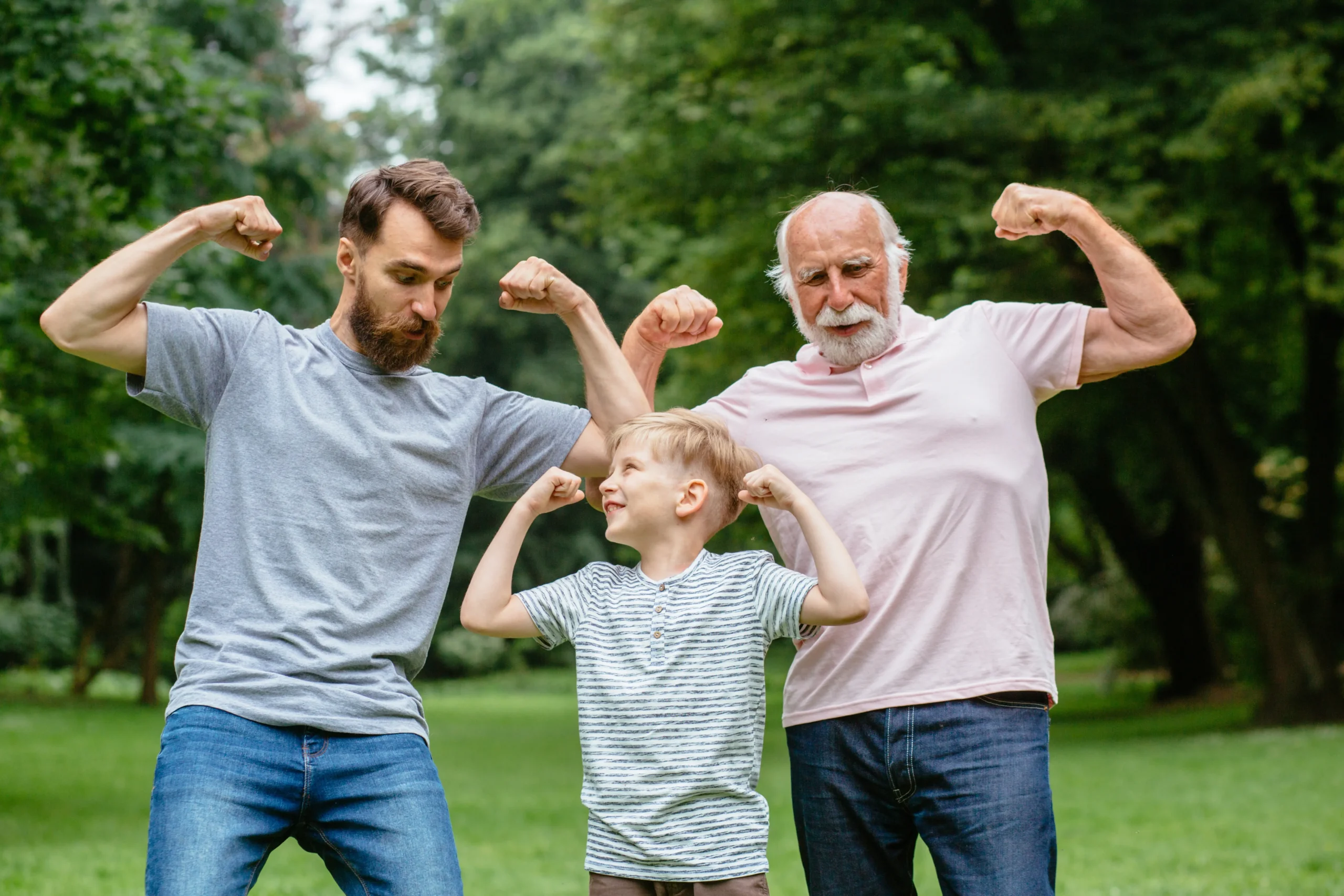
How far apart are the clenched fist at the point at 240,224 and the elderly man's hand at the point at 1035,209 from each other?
148cm

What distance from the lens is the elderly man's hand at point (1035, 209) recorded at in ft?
10.2

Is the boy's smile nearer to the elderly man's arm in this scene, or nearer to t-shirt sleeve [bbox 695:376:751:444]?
t-shirt sleeve [bbox 695:376:751:444]

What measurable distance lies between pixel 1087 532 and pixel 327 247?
1444cm

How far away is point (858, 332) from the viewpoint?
10.9 ft

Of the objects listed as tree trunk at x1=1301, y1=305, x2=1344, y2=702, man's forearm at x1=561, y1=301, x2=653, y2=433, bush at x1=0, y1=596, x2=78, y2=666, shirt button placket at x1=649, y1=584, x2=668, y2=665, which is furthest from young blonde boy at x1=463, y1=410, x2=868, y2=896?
bush at x1=0, y1=596, x2=78, y2=666

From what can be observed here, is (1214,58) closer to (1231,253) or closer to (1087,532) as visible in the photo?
(1231,253)

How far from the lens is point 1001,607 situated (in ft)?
10.3

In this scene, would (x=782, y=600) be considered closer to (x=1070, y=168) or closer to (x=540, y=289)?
(x=540, y=289)

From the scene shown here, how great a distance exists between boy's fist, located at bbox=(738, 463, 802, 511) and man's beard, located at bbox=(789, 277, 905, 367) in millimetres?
429

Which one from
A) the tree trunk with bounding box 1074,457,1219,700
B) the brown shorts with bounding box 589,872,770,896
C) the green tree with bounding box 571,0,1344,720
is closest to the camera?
the brown shorts with bounding box 589,872,770,896

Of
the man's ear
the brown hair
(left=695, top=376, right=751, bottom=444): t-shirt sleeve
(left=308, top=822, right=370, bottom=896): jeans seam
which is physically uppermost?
the brown hair

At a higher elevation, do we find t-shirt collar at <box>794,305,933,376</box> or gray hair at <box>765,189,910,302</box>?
gray hair at <box>765,189,910,302</box>

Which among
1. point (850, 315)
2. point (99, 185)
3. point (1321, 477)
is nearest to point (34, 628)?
point (99, 185)

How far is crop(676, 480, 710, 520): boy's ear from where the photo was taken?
3104 millimetres
